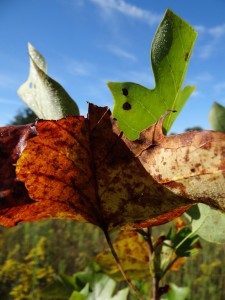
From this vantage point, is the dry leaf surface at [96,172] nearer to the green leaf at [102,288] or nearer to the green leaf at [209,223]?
the green leaf at [209,223]

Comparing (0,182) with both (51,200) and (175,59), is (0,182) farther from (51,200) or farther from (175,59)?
(175,59)

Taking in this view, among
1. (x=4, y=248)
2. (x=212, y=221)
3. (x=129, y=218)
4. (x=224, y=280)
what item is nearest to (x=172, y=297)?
(x=212, y=221)

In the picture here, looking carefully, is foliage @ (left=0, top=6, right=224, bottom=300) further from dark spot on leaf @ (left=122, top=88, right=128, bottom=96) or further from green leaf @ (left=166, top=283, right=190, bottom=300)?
green leaf @ (left=166, top=283, right=190, bottom=300)

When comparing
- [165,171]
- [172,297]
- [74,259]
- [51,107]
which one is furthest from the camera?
[74,259]

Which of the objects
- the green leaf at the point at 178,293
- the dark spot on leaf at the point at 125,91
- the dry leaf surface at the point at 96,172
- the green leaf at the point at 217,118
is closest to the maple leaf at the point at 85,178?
the dry leaf surface at the point at 96,172

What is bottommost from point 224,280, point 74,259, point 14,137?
point 224,280

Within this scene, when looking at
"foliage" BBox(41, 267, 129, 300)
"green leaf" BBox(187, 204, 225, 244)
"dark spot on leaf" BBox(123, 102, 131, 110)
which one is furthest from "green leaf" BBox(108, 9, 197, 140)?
"foliage" BBox(41, 267, 129, 300)

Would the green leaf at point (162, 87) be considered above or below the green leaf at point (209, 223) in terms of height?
above

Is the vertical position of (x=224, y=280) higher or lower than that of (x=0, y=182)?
lower
